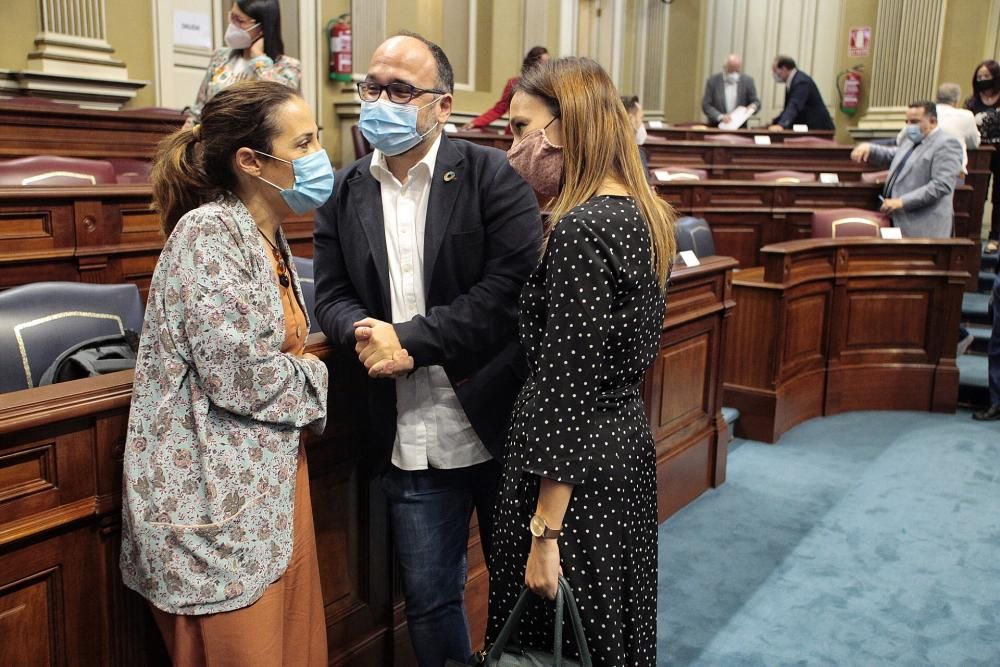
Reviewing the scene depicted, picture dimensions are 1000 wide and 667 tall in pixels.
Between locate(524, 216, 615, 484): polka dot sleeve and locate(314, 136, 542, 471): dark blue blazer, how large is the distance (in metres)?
0.26

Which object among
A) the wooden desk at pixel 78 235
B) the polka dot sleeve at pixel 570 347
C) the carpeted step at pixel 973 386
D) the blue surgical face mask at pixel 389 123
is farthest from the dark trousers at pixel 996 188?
the polka dot sleeve at pixel 570 347

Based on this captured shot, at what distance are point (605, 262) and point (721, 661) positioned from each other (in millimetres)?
1521

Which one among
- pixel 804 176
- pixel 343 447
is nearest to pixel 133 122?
pixel 343 447

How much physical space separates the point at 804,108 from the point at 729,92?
2.93 feet

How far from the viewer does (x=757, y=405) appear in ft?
14.0

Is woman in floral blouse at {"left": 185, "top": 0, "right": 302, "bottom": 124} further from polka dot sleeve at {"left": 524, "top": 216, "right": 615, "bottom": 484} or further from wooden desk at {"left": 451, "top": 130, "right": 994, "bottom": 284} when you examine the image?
wooden desk at {"left": 451, "top": 130, "right": 994, "bottom": 284}

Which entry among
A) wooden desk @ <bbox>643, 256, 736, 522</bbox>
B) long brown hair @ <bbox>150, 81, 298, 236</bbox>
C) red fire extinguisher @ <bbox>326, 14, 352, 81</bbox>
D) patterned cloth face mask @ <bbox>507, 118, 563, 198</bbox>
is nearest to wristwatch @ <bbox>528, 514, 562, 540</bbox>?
patterned cloth face mask @ <bbox>507, 118, 563, 198</bbox>

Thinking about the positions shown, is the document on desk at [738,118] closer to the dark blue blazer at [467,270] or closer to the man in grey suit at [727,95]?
the man in grey suit at [727,95]

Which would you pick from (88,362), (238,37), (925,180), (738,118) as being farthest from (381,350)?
(738,118)

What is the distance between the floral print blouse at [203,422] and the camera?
4.18 feet

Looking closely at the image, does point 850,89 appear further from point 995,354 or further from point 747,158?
point 995,354

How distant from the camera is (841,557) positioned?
306 cm

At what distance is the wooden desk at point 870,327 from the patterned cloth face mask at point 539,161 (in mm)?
2957

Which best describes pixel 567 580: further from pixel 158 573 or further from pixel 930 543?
pixel 930 543
